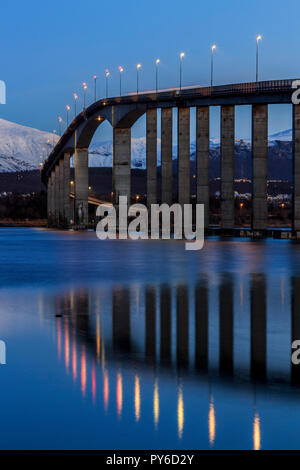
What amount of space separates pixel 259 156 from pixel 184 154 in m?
12.6

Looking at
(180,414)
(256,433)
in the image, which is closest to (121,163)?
(180,414)

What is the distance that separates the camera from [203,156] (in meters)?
77.4

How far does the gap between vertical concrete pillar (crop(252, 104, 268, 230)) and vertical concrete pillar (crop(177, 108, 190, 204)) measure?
11.1 metres

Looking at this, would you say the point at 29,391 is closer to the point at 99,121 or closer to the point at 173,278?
the point at 173,278

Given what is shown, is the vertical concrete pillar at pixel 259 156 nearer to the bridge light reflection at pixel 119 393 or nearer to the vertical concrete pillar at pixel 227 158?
the vertical concrete pillar at pixel 227 158

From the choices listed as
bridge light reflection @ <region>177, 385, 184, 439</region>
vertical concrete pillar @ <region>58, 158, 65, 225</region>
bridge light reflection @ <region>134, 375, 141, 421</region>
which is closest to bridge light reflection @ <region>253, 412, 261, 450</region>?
bridge light reflection @ <region>177, 385, 184, 439</region>

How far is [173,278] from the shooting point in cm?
2555

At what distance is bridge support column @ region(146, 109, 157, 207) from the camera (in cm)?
8719

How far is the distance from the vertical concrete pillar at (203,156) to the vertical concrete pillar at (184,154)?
2993 millimetres

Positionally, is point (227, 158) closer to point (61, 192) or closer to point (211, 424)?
point (211, 424)

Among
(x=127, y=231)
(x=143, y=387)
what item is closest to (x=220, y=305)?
(x=143, y=387)

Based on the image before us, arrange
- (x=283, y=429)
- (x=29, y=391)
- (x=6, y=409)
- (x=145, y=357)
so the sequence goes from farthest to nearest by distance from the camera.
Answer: (x=145, y=357) → (x=29, y=391) → (x=6, y=409) → (x=283, y=429)

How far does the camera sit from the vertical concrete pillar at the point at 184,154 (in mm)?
80312

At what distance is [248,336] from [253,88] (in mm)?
60101
